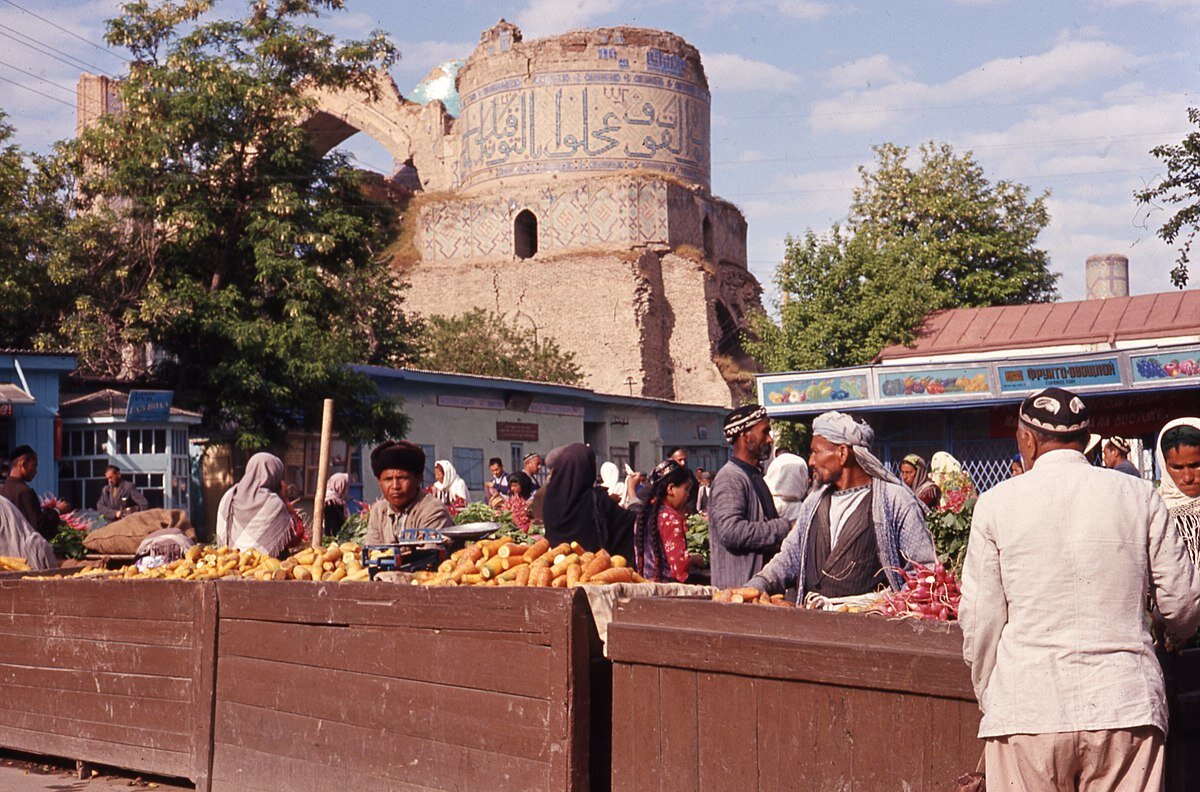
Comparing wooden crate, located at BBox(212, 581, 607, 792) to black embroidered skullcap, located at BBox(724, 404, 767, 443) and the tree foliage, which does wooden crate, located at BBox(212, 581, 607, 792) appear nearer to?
black embroidered skullcap, located at BBox(724, 404, 767, 443)

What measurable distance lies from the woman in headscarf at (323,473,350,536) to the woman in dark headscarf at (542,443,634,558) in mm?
5797

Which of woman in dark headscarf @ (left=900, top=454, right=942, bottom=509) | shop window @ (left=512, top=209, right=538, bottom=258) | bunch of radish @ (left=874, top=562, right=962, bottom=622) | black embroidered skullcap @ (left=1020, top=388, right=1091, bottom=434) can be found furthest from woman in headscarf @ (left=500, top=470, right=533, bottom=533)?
shop window @ (left=512, top=209, right=538, bottom=258)

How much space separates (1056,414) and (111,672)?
465 cm

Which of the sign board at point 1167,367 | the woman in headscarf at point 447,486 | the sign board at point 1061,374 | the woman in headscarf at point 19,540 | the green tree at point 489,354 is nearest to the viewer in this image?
the woman in headscarf at point 19,540

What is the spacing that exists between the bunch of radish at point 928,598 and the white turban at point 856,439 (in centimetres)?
57

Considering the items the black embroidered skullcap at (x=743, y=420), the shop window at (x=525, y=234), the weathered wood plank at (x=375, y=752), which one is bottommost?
the weathered wood plank at (x=375, y=752)

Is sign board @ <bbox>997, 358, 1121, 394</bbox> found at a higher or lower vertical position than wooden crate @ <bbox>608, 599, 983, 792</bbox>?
higher

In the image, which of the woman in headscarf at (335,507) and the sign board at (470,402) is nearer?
the woman in headscarf at (335,507)

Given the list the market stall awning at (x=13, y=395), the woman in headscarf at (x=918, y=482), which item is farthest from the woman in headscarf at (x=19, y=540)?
the market stall awning at (x=13, y=395)

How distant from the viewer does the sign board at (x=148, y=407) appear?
17.6m

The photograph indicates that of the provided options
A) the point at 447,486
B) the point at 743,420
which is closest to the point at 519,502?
the point at 447,486

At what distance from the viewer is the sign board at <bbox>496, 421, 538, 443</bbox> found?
27.7 m

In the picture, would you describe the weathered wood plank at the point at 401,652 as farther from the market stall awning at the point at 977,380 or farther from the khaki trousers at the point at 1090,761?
the market stall awning at the point at 977,380

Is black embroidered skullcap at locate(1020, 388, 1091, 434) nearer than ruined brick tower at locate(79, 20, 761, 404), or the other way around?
black embroidered skullcap at locate(1020, 388, 1091, 434)
